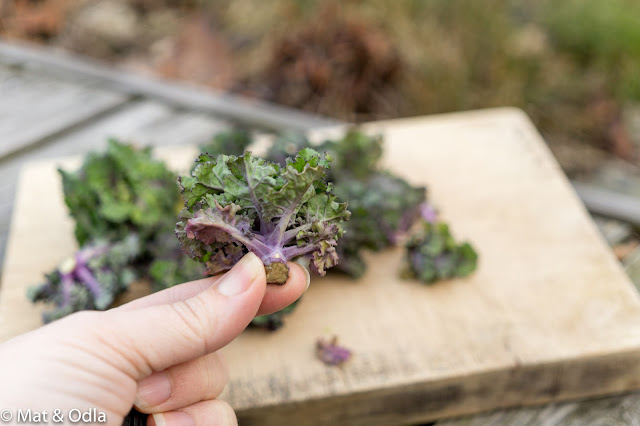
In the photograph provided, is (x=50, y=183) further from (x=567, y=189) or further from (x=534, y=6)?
(x=534, y=6)

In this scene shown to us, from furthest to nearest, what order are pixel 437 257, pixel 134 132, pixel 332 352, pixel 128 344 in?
pixel 134 132
pixel 437 257
pixel 332 352
pixel 128 344

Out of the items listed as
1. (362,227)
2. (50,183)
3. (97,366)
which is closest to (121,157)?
(50,183)

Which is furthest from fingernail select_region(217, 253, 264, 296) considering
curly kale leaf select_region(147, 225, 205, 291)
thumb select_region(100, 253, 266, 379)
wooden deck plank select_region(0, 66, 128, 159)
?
wooden deck plank select_region(0, 66, 128, 159)

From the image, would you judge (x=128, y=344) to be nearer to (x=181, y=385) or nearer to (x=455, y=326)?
(x=181, y=385)

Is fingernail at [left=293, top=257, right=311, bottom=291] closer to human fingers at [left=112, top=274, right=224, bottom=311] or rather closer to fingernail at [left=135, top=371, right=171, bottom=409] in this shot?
human fingers at [left=112, top=274, right=224, bottom=311]

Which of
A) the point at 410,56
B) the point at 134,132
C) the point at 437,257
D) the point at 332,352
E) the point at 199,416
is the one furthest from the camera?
the point at 410,56

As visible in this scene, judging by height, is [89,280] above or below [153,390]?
below

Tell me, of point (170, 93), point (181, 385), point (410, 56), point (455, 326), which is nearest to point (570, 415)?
point (455, 326)
